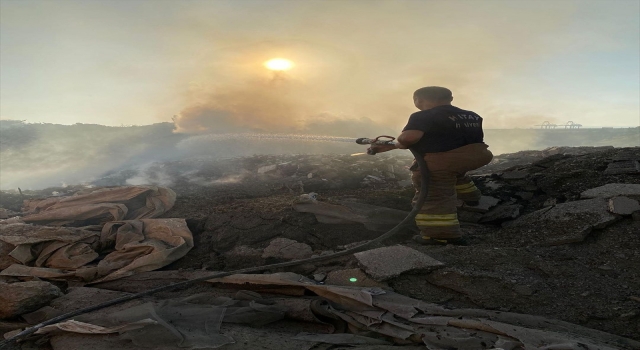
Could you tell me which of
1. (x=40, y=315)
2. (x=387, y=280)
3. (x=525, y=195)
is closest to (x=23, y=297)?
(x=40, y=315)

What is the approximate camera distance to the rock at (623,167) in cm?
447

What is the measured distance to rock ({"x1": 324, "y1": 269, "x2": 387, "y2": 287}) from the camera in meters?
2.93

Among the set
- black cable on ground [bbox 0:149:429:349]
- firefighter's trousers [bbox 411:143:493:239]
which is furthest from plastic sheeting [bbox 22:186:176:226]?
firefighter's trousers [bbox 411:143:493:239]

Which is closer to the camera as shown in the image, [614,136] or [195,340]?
[195,340]

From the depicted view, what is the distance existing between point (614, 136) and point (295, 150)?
750 inches

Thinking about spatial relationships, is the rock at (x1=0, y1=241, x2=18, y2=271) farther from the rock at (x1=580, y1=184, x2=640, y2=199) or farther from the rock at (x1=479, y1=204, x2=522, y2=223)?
the rock at (x1=580, y1=184, x2=640, y2=199)

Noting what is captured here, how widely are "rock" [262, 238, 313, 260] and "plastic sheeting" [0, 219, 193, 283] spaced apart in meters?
0.88

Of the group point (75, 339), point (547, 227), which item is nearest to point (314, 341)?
point (75, 339)

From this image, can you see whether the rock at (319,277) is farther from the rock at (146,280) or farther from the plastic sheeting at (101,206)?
the plastic sheeting at (101,206)

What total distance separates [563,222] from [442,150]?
1.29 meters

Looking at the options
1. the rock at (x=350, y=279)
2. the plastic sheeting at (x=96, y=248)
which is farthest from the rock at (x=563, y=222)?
the plastic sheeting at (x=96, y=248)

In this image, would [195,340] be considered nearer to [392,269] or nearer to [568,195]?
[392,269]

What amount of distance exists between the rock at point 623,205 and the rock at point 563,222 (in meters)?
0.06

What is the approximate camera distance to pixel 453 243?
3854mm
